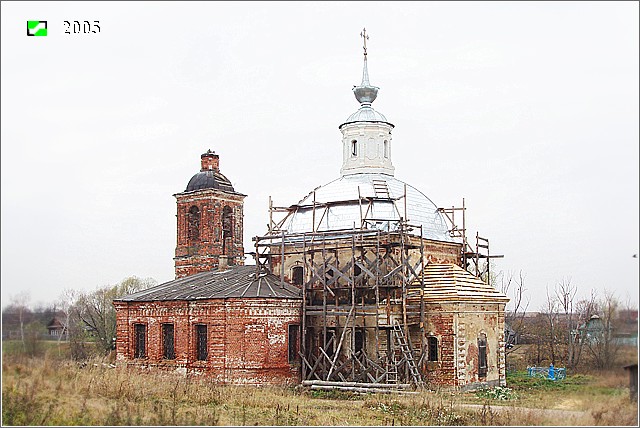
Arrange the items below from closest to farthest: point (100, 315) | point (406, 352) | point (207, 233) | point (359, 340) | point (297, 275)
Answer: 1. point (406, 352)
2. point (359, 340)
3. point (297, 275)
4. point (207, 233)
5. point (100, 315)

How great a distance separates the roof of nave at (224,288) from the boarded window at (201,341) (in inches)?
36.6

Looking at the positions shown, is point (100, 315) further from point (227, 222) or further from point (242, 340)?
point (242, 340)

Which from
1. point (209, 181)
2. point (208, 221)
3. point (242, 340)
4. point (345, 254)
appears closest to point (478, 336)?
point (345, 254)

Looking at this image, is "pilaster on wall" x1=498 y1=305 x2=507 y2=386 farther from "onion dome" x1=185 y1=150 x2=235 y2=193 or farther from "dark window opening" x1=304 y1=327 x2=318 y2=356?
"onion dome" x1=185 y1=150 x2=235 y2=193

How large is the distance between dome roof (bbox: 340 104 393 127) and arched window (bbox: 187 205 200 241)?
712 cm

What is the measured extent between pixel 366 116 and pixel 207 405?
14780 millimetres

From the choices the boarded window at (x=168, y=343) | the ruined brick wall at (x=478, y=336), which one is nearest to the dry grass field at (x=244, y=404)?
the ruined brick wall at (x=478, y=336)

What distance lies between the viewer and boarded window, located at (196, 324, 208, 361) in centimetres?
2530

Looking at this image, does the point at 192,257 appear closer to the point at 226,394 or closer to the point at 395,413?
the point at 226,394

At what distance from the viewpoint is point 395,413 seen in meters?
18.1

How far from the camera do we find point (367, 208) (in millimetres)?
26062

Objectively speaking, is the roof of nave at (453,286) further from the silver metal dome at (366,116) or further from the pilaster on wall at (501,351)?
the silver metal dome at (366,116)

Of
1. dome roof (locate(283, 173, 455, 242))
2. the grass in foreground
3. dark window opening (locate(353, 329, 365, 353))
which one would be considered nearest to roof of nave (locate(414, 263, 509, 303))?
dome roof (locate(283, 173, 455, 242))

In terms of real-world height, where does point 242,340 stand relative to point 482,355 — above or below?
above
